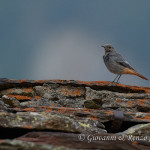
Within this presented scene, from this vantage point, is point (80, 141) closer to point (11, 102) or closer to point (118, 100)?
point (11, 102)

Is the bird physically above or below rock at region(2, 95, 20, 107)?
above

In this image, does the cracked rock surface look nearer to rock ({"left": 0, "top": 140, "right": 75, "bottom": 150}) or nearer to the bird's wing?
rock ({"left": 0, "top": 140, "right": 75, "bottom": 150})

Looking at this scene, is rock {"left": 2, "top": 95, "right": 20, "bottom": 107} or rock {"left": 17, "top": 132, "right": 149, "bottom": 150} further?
rock {"left": 2, "top": 95, "right": 20, "bottom": 107}

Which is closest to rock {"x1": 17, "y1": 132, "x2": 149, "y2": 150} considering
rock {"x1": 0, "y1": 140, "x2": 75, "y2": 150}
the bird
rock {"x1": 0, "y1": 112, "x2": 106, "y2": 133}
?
rock {"x1": 0, "y1": 112, "x2": 106, "y2": 133}

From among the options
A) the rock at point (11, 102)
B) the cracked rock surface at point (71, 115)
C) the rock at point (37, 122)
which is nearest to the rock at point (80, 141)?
the cracked rock surface at point (71, 115)

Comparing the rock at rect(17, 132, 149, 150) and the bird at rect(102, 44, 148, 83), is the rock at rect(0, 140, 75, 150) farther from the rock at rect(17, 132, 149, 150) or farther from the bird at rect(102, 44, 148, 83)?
the bird at rect(102, 44, 148, 83)

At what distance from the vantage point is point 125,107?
5273 millimetres

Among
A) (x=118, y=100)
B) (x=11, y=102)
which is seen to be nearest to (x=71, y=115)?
(x=11, y=102)

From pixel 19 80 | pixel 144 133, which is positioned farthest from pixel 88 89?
pixel 144 133

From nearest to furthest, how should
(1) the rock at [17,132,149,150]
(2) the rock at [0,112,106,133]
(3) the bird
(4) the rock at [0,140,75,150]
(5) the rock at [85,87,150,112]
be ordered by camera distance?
1. (4) the rock at [0,140,75,150]
2. (1) the rock at [17,132,149,150]
3. (2) the rock at [0,112,106,133]
4. (5) the rock at [85,87,150,112]
5. (3) the bird

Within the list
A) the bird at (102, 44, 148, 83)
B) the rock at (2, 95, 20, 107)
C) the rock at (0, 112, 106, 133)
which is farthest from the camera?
the bird at (102, 44, 148, 83)

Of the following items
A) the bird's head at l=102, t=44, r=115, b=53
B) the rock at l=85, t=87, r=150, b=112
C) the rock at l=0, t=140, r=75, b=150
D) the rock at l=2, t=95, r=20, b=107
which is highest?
the bird's head at l=102, t=44, r=115, b=53

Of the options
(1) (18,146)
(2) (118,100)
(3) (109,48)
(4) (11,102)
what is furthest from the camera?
(3) (109,48)

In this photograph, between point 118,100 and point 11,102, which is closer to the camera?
point 11,102
